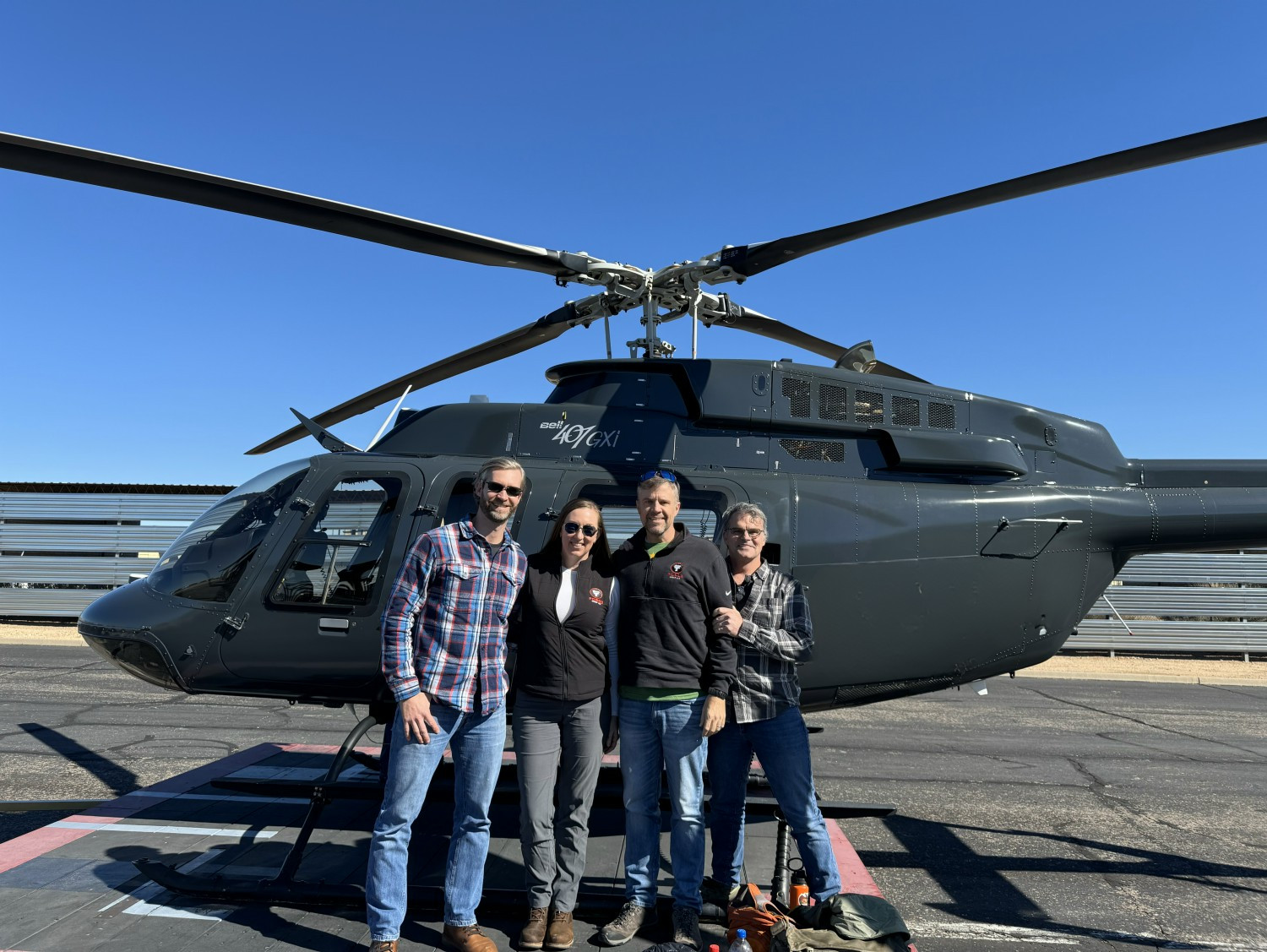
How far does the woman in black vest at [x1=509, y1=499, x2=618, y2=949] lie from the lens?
3457mm

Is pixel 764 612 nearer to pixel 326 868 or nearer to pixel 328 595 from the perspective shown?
pixel 328 595

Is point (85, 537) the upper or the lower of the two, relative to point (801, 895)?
upper

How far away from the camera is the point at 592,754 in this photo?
3.50 metres

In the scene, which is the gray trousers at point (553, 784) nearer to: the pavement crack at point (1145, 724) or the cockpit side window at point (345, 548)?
the cockpit side window at point (345, 548)

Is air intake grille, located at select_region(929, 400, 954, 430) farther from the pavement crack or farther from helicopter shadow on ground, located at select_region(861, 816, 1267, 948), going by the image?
the pavement crack

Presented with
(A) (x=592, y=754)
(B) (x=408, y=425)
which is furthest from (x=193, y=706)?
(A) (x=592, y=754)

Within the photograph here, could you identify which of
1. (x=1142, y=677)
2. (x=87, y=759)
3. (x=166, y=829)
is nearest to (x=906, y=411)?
(x=166, y=829)

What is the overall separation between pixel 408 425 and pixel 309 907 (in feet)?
9.56

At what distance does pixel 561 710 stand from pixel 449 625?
61cm

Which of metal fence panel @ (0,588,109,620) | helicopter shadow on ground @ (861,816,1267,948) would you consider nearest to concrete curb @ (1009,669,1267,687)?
helicopter shadow on ground @ (861,816,1267,948)

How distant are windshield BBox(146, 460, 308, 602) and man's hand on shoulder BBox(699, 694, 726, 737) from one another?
9.86 feet

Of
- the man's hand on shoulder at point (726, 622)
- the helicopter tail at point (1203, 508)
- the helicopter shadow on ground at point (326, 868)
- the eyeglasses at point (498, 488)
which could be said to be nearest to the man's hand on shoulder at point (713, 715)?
the man's hand on shoulder at point (726, 622)

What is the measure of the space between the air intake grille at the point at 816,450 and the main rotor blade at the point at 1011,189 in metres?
1.16

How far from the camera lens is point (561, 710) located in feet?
11.4
